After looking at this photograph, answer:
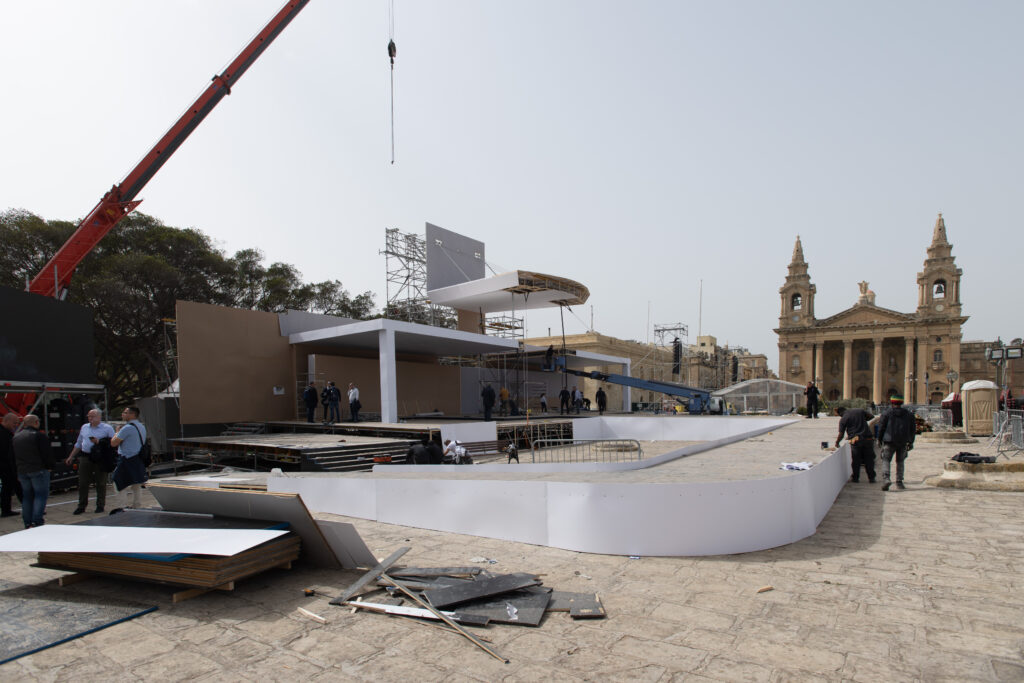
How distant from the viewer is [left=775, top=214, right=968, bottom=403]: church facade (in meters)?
58.7

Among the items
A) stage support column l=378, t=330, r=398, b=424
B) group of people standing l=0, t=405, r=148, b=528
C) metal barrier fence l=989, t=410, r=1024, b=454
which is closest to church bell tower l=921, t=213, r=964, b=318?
metal barrier fence l=989, t=410, r=1024, b=454

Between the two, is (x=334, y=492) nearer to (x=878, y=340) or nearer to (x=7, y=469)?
(x=7, y=469)

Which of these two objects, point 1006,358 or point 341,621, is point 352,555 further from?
point 1006,358

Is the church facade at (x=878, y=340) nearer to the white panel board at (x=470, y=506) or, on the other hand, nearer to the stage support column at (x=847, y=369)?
the stage support column at (x=847, y=369)

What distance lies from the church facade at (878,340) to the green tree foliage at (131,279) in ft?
202

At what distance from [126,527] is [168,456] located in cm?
1496

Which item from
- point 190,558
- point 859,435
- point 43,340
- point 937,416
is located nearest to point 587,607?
Result: point 190,558

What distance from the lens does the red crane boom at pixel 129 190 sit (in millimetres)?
16094

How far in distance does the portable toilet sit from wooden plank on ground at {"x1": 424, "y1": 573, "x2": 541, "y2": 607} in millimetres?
19015

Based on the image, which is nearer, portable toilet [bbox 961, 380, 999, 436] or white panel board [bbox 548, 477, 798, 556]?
white panel board [bbox 548, 477, 798, 556]

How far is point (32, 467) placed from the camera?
7.32 m

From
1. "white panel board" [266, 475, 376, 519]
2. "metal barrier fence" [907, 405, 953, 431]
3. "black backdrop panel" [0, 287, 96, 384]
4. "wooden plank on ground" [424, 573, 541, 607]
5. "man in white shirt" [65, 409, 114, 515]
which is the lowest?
"metal barrier fence" [907, 405, 953, 431]

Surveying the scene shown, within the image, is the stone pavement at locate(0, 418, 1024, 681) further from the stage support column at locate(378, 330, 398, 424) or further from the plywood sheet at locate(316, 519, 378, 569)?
the stage support column at locate(378, 330, 398, 424)

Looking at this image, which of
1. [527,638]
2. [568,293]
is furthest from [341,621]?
[568,293]
